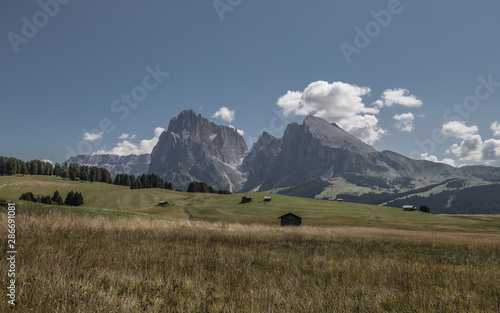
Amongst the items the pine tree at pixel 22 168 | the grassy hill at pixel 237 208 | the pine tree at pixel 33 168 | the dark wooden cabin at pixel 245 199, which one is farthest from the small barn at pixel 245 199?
the pine tree at pixel 33 168

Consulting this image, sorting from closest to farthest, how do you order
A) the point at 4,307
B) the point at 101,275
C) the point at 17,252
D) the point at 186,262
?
the point at 4,307 → the point at 101,275 → the point at 17,252 → the point at 186,262

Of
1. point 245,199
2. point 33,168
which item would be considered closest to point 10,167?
point 33,168

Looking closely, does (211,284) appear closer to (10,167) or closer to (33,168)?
(10,167)

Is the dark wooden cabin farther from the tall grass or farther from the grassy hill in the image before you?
the tall grass

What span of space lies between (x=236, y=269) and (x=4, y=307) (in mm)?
4837

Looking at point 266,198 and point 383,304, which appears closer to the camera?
point 383,304

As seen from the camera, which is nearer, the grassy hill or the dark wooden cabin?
the grassy hill

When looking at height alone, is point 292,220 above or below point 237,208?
above

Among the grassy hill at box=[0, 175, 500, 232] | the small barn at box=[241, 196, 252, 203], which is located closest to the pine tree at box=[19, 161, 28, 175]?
the grassy hill at box=[0, 175, 500, 232]

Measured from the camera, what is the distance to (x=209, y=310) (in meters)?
4.24

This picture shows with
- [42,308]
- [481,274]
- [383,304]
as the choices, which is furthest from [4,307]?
[481,274]

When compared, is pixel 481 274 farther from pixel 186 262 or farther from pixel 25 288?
pixel 25 288

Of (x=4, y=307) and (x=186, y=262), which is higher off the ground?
(x=4, y=307)

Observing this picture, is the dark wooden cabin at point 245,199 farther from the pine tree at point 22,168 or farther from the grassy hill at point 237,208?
the pine tree at point 22,168
